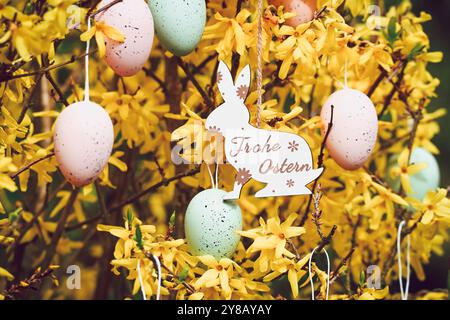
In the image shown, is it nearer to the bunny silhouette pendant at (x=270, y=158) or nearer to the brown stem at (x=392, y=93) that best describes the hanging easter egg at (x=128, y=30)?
the bunny silhouette pendant at (x=270, y=158)

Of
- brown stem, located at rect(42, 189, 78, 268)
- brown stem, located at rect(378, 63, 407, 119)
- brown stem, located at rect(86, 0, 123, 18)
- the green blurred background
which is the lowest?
the green blurred background

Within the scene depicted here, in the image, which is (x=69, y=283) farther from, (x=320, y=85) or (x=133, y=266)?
(x=320, y=85)

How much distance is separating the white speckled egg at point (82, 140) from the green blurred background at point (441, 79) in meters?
2.75

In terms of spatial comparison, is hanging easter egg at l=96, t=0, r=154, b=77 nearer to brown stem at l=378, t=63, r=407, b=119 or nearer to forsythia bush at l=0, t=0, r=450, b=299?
forsythia bush at l=0, t=0, r=450, b=299

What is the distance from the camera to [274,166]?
110cm

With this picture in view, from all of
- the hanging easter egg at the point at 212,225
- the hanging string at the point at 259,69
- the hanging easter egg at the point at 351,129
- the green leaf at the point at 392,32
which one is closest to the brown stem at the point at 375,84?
the green leaf at the point at 392,32

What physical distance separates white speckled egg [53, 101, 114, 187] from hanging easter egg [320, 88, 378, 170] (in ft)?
1.22

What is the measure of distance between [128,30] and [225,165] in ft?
1.07

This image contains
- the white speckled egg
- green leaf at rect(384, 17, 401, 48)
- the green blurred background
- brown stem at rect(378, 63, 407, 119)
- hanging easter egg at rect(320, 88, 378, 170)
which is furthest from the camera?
the green blurred background

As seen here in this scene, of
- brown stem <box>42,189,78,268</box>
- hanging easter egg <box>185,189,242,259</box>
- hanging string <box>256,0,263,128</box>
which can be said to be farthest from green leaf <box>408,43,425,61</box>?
brown stem <box>42,189,78,268</box>

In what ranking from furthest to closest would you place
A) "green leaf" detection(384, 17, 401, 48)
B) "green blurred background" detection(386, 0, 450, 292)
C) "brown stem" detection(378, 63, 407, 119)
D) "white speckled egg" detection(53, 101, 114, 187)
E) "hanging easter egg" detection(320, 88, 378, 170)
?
"green blurred background" detection(386, 0, 450, 292) → "brown stem" detection(378, 63, 407, 119) → "green leaf" detection(384, 17, 401, 48) → "hanging easter egg" detection(320, 88, 378, 170) → "white speckled egg" detection(53, 101, 114, 187)

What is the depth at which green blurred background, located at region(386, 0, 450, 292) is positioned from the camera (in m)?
3.63

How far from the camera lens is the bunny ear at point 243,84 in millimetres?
1111
